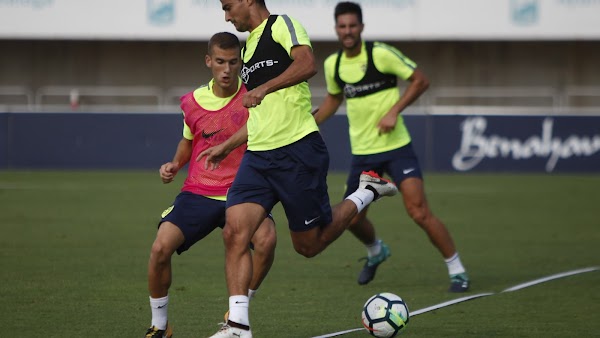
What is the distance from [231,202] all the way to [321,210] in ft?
2.46

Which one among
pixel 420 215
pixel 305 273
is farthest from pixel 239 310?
pixel 305 273

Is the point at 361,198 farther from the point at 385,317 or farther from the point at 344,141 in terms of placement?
the point at 344,141

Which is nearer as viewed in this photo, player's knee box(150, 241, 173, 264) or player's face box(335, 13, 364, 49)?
player's knee box(150, 241, 173, 264)

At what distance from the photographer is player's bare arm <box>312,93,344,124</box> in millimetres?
10625

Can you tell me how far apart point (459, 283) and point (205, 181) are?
3.02 meters

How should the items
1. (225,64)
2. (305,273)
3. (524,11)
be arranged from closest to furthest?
(225,64) < (305,273) < (524,11)

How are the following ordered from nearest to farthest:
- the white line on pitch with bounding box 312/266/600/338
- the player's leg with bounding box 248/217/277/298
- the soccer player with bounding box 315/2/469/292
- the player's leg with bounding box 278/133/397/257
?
the player's leg with bounding box 278/133/397/257
the player's leg with bounding box 248/217/277/298
the white line on pitch with bounding box 312/266/600/338
the soccer player with bounding box 315/2/469/292

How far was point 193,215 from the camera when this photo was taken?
25.7 ft

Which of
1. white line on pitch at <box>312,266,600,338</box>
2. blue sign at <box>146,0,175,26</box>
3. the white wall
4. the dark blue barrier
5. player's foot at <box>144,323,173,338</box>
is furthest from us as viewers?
blue sign at <box>146,0,175,26</box>

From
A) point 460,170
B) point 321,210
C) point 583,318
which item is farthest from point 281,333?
point 460,170

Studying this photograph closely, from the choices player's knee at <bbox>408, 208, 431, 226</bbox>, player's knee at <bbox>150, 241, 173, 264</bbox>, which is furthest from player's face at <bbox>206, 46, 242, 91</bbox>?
player's knee at <bbox>408, 208, 431, 226</bbox>

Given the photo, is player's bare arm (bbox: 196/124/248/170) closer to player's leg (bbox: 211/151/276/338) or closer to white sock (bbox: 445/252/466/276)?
player's leg (bbox: 211/151/276/338)

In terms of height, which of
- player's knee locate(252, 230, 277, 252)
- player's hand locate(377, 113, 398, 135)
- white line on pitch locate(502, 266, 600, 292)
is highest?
player's hand locate(377, 113, 398, 135)

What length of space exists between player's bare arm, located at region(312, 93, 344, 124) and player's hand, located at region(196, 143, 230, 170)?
9.95ft
